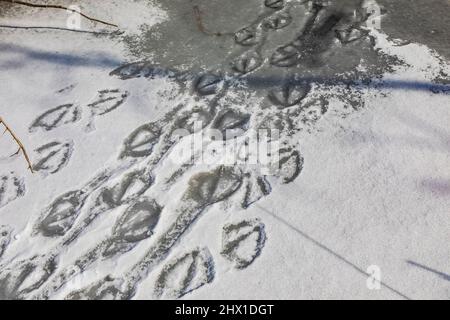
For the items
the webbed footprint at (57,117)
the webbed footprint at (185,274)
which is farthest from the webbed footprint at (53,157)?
the webbed footprint at (185,274)

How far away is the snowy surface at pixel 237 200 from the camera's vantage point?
143 cm

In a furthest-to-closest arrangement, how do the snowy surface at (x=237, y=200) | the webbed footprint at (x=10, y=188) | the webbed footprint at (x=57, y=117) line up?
the webbed footprint at (x=57, y=117) < the webbed footprint at (x=10, y=188) < the snowy surface at (x=237, y=200)

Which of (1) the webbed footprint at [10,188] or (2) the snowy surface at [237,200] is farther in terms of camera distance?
(1) the webbed footprint at [10,188]

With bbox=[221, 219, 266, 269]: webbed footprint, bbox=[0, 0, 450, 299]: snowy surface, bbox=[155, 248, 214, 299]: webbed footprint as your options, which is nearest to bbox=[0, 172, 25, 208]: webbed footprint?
bbox=[0, 0, 450, 299]: snowy surface

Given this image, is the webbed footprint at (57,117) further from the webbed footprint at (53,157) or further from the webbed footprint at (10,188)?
the webbed footprint at (10,188)

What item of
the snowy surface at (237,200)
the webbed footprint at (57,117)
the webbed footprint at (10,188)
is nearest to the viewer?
the snowy surface at (237,200)

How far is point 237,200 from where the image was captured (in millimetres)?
1631

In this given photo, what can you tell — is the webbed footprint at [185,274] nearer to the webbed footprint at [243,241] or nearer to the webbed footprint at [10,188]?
the webbed footprint at [243,241]

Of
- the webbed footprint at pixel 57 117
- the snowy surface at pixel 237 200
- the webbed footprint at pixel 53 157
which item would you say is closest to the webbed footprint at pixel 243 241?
the snowy surface at pixel 237 200

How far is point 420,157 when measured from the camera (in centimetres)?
168

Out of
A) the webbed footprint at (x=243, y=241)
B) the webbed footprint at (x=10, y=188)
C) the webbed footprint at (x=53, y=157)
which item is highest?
the webbed footprint at (x=53, y=157)

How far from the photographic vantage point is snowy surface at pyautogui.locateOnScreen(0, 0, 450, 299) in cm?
143

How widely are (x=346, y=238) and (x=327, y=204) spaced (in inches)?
5.8

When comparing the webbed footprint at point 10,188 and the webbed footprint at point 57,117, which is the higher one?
the webbed footprint at point 57,117
